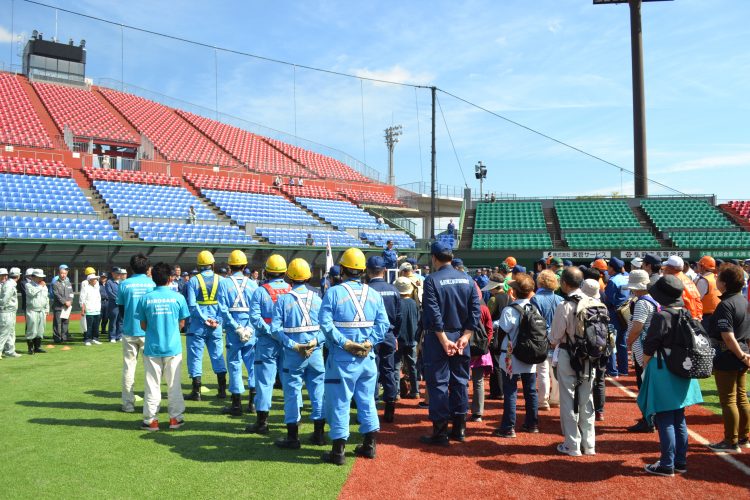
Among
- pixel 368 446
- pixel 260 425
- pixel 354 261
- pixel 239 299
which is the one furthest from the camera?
pixel 239 299

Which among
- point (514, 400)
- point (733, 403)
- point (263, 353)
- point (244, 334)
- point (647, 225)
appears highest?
point (647, 225)

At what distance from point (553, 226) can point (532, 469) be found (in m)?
32.9

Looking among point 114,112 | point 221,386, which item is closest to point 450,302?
point 221,386

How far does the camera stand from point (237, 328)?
22.6 feet

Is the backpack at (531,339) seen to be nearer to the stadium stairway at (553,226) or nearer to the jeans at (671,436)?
the jeans at (671,436)

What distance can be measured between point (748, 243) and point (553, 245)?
35.3ft

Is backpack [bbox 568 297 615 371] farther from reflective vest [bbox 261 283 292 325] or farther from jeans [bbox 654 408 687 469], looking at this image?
reflective vest [bbox 261 283 292 325]

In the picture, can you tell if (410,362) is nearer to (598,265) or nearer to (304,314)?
(304,314)

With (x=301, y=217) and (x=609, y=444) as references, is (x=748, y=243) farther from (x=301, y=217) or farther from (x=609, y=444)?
(x=609, y=444)

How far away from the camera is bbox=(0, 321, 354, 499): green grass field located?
445 cm

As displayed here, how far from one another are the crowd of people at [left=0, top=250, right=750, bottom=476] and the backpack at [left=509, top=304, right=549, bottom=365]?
0.5 inches

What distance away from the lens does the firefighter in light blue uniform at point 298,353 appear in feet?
18.0

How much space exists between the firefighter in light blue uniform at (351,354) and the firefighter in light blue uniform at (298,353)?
0.36m

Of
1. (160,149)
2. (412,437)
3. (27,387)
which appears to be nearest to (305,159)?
(160,149)
